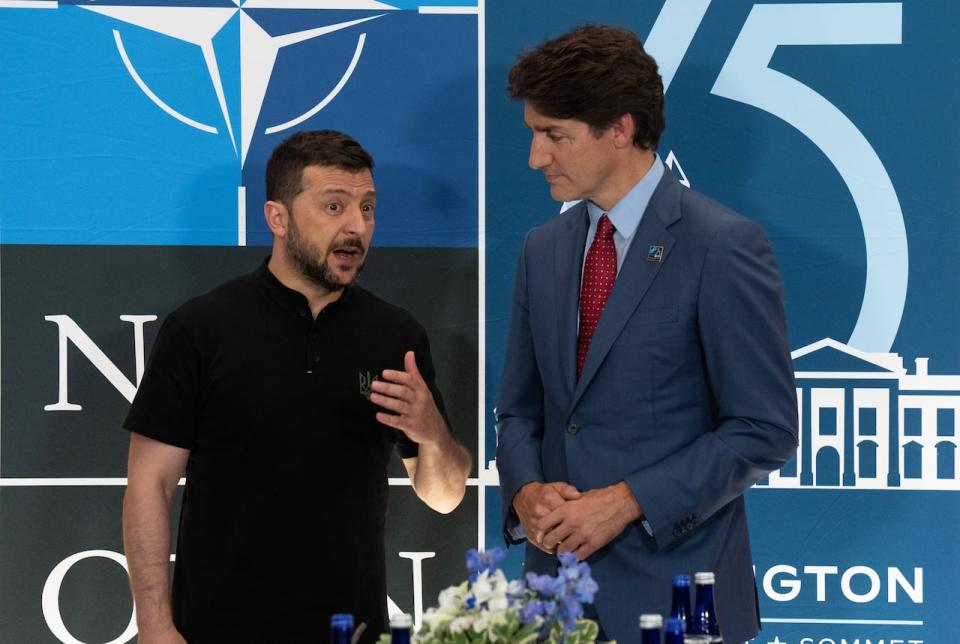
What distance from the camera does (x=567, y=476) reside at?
2.08 meters

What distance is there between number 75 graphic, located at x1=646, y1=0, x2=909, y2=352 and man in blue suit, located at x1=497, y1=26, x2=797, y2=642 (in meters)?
0.84

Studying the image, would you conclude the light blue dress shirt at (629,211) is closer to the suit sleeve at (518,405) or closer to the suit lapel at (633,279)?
the suit lapel at (633,279)

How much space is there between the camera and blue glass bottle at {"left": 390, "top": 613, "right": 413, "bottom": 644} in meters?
1.25

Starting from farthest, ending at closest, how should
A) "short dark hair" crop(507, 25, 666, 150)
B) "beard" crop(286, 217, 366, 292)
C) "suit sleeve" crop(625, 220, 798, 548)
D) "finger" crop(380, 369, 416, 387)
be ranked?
1. "beard" crop(286, 217, 366, 292)
2. "finger" crop(380, 369, 416, 387)
3. "short dark hair" crop(507, 25, 666, 150)
4. "suit sleeve" crop(625, 220, 798, 548)

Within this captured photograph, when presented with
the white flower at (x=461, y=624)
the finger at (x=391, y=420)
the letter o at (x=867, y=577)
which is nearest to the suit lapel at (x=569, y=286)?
the finger at (x=391, y=420)

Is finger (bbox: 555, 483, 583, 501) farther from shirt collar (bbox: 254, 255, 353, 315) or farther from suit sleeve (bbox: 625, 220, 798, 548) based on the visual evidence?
shirt collar (bbox: 254, 255, 353, 315)

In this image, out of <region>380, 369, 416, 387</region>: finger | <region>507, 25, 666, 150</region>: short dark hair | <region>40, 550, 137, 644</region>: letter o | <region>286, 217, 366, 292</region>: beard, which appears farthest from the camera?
<region>40, 550, 137, 644</region>: letter o

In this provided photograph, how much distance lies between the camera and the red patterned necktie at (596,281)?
2076 millimetres

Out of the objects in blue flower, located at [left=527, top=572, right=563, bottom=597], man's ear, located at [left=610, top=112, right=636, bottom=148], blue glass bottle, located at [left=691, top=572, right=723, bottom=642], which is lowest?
blue glass bottle, located at [left=691, top=572, right=723, bottom=642]

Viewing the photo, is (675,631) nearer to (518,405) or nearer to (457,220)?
(518,405)

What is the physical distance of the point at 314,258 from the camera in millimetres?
2266

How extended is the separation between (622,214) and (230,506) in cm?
92

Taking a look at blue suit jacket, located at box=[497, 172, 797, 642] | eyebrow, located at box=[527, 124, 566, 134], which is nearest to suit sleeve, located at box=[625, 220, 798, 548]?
blue suit jacket, located at box=[497, 172, 797, 642]

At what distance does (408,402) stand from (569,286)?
37 centimetres
